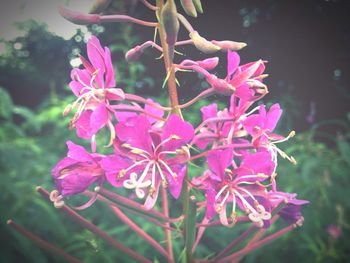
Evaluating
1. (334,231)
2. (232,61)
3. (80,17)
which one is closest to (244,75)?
(232,61)

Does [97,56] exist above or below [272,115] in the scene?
above

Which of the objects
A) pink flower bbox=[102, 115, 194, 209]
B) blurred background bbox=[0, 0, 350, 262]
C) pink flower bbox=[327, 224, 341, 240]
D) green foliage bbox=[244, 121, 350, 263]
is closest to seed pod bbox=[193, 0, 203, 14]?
blurred background bbox=[0, 0, 350, 262]

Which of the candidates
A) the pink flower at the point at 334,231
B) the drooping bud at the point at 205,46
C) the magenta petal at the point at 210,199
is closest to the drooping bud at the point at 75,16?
the drooping bud at the point at 205,46

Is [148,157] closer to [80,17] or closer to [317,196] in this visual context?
[80,17]

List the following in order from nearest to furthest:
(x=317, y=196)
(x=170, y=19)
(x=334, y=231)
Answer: (x=170, y=19)
(x=334, y=231)
(x=317, y=196)

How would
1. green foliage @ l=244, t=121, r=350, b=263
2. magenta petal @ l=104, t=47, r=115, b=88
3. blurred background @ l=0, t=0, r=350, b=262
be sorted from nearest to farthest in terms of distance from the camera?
magenta petal @ l=104, t=47, r=115, b=88
blurred background @ l=0, t=0, r=350, b=262
green foliage @ l=244, t=121, r=350, b=263

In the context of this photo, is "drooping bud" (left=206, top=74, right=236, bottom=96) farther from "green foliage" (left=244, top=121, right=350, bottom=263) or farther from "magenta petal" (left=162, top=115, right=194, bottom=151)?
"green foliage" (left=244, top=121, right=350, bottom=263)
